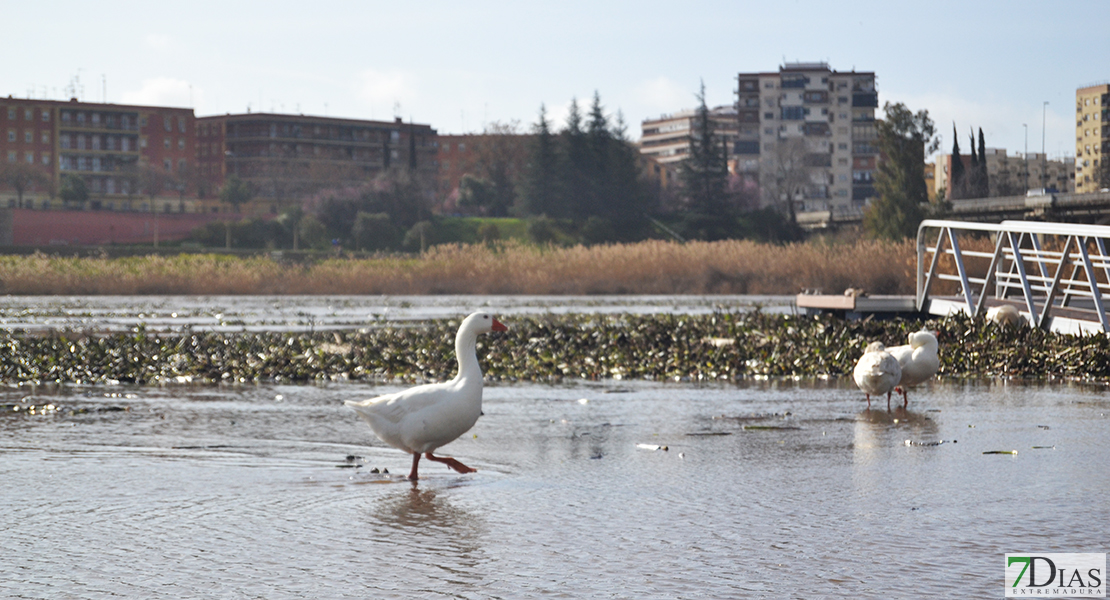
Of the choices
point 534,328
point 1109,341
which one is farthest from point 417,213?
point 1109,341

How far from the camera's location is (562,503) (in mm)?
7047

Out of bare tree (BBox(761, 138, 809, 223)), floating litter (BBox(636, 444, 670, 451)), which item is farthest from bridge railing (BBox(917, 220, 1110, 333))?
bare tree (BBox(761, 138, 809, 223))

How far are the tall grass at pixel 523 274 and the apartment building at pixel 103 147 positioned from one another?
80.3 metres

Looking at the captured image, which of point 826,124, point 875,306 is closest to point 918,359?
point 875,306

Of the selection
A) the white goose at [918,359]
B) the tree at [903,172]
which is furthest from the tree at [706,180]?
the white goose at [918,359]

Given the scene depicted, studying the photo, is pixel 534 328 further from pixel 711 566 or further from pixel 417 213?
pixel 417 213

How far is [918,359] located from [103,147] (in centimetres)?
13054

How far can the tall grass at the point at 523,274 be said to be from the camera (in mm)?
40031

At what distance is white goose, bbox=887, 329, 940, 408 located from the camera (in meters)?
11.8

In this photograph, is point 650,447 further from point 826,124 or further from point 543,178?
point 826,124

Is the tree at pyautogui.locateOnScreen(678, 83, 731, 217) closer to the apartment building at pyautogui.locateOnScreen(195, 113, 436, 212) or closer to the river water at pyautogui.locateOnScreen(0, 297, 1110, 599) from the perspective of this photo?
the apartment building at pyautogui.locateOnScreen(195, 113, 436, 212)

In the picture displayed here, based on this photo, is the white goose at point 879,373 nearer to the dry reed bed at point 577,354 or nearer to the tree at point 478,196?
the dry reed bed at point 577,354

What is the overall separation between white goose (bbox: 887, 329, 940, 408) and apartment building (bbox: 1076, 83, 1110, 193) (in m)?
151

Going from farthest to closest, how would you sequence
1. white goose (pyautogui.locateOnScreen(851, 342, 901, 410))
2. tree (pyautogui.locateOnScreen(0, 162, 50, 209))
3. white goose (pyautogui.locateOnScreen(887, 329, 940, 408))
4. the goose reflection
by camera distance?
tree (pyautogui.locateOnScreen(0, 162, 50, 209))
white goose (pyautogui.locateOnScreen(887, 329, 940, 408))
white goose (pyautogui.locateOnScreen(851, 342, 901, 410))
the goose reflection
